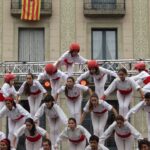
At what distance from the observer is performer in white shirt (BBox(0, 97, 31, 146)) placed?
1385 cm

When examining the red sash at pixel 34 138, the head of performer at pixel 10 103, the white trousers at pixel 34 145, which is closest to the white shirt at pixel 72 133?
the red sash at pixel 34 138

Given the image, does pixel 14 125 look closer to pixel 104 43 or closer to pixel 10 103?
pixel 10 103

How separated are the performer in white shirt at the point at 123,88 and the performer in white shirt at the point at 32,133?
2.07 metres

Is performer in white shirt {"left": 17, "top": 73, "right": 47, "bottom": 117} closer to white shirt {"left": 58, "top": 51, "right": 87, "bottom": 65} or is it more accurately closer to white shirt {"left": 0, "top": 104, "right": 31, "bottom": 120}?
white shirt {"left": 0, "top": 104, "right": 31, "bottom": 120}

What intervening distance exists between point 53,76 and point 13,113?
1.73m

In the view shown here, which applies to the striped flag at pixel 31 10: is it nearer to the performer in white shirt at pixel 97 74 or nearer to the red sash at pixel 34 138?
the performer in white shirt at pixel 97 74

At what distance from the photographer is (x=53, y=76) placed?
15.1 meters

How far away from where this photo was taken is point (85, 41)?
78.9ft

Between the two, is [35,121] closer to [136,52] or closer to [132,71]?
[132,71]

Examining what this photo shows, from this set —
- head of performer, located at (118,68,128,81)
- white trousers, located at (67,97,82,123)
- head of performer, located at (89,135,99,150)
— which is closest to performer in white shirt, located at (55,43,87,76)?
white trousers, located at (67,97,82,123)

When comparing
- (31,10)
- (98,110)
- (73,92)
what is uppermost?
(31,10)

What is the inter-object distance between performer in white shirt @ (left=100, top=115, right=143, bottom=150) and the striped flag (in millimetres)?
11216

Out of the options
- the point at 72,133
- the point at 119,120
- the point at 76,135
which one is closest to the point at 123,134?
the point at 119,120

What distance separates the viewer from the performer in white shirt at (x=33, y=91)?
579 inches
